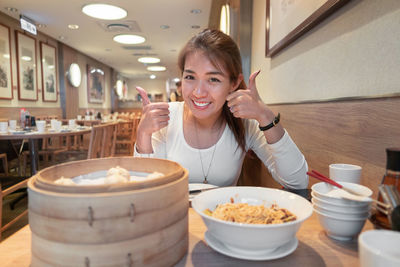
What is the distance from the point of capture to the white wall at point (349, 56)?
2.76 ft

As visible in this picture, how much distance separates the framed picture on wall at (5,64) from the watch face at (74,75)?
2.79 m

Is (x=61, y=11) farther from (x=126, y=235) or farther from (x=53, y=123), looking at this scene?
(x=126, y=235)

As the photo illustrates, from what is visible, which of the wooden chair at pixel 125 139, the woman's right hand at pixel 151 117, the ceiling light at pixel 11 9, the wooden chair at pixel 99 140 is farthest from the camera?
the wooden chair at pixel 125 139

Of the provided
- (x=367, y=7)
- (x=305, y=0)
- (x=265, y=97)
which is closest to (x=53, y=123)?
(x=265, y=97)

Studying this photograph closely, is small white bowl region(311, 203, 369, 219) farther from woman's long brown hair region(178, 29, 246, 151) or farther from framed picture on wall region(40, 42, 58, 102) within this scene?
framed picture on wall region(40, 42, 58, 102)

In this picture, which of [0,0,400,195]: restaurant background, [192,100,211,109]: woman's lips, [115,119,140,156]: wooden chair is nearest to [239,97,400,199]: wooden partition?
[0,0,400,195]: restaurant background

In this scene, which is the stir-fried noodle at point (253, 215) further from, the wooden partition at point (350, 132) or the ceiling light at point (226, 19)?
the ceiling light at point (226, 19)

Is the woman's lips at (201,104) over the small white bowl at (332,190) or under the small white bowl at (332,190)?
over

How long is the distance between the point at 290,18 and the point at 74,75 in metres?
8.84

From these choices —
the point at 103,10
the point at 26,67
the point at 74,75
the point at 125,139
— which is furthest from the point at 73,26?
the point at 125,139

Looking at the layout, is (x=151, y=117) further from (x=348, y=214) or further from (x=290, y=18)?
(x=290, y=18)

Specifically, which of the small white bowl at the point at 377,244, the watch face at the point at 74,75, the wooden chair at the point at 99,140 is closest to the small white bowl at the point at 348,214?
the small white bowl at the point at 377,244

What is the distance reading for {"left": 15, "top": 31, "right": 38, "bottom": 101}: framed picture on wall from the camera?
6098mm

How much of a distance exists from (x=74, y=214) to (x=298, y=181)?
100cm
